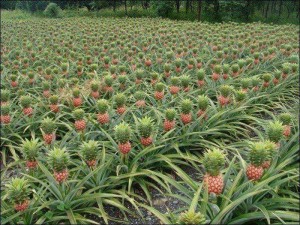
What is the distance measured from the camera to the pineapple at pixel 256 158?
230cm

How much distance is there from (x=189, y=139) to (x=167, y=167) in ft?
1.57

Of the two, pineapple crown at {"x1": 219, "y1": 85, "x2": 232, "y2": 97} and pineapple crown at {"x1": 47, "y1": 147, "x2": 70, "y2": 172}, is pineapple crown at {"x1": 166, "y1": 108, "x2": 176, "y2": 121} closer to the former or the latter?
pineapple crown at {"x1": 219, "y1": 85, "x2": 232, "y2": 97}

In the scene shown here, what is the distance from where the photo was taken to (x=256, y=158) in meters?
2.32

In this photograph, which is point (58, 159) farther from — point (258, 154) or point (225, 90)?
point (225, 90)

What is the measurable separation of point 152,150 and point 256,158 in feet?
4.99

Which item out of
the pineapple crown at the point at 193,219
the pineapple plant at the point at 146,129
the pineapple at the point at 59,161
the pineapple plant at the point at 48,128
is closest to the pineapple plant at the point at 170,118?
the pineapple plant at the point at 146,129

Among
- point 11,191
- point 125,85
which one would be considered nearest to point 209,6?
point 125,85

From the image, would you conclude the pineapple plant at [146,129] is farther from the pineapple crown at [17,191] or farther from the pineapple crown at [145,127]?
the pineapple crown at [17,191]

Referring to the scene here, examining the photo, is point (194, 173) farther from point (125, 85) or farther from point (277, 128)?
point (125, 85)

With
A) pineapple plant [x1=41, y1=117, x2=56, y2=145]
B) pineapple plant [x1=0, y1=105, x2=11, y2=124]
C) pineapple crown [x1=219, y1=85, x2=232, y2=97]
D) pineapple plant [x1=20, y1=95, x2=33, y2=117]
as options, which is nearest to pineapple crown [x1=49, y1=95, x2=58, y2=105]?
pineapple plant [x1=20, y1=95, x2=33, y2=117]

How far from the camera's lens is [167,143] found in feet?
12.6

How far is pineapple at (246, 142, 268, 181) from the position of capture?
2.30 m

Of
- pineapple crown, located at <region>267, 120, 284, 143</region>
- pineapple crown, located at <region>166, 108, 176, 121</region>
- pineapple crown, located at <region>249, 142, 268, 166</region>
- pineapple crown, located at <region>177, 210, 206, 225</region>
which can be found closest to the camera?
pineapple crown, located at <region>177, 210, 206, 225</region>

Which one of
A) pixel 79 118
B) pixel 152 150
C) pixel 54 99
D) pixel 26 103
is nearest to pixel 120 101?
pixel 79 118
